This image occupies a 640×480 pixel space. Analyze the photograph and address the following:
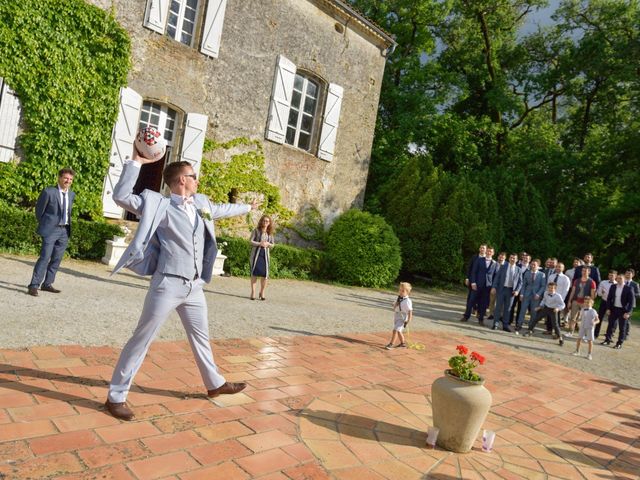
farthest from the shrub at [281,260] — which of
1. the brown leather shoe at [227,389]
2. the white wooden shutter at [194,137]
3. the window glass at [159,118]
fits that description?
the brown leather shoe at [227,389]

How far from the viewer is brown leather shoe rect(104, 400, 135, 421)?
3.13 metres

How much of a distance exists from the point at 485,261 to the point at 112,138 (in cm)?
832

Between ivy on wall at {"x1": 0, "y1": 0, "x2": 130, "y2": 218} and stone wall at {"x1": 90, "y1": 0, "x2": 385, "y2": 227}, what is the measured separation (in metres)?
0.55

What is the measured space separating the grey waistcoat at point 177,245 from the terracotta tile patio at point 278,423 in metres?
0.97

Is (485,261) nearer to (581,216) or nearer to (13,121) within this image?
(13,121)

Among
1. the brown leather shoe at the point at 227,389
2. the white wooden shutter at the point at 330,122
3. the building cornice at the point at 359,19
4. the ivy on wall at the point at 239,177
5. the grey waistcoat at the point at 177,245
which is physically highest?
the building cornice at the point at 359,19

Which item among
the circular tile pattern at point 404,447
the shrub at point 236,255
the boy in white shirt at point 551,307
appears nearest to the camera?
the circular tile pattern at point 404,447

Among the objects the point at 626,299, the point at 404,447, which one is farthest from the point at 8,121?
the point at 626,299

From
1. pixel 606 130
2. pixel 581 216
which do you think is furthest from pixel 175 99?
pixel 606 130

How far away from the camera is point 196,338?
3604 mm

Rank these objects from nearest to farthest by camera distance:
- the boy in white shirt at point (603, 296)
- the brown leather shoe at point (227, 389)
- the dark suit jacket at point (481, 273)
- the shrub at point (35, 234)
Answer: the brown leather shoe at point (227, 389) < the shrub at point (35, 234) < the dark suit jacket at point (481, 273) < the boy in white shirt at point (603, 296)

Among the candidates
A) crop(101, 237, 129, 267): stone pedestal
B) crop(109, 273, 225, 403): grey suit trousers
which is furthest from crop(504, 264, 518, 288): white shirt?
crop(109, 273, 225, 403): grey suit trousers

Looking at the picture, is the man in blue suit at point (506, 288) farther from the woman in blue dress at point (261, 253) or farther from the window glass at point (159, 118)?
the window glass at point (159, 118)

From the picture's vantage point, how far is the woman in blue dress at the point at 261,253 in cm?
852
